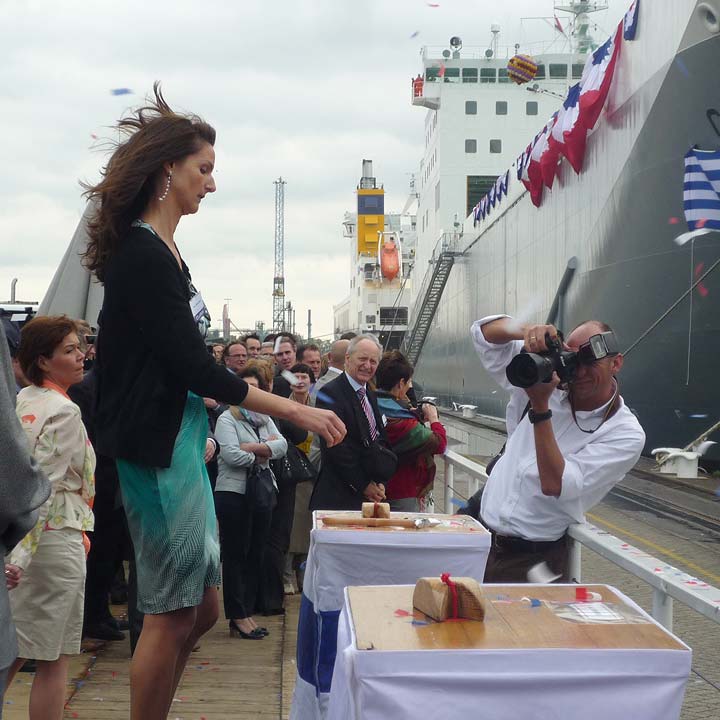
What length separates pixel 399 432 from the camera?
5.95 metres

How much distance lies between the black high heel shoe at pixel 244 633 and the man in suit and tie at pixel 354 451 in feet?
2.59

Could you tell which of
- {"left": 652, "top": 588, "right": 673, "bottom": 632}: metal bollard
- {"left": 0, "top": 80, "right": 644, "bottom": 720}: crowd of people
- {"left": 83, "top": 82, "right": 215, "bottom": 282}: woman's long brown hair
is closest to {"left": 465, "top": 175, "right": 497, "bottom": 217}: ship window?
{"left": 0, "top": 80, "right": 644, "bottom": 720}: crowd of people

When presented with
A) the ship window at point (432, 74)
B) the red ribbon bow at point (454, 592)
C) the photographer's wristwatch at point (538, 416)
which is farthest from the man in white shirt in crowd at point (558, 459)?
the ship window at point (432, 74)

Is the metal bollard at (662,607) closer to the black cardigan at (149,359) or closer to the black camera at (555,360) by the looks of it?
the black camera at (555,360)

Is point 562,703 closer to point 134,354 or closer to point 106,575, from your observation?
point 134,354

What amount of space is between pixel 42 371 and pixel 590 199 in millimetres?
17444

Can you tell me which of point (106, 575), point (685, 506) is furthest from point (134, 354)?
point (685, 506)

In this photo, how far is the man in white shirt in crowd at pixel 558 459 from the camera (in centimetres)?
296

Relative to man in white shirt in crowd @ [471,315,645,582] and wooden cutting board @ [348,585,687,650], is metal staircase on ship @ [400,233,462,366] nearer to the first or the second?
man in white shirt in crowd @ [471,315,645,582]

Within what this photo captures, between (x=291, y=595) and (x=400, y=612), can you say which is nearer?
(x=400, y=612)

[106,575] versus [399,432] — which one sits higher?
[399,432]

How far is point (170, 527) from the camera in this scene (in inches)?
97.5

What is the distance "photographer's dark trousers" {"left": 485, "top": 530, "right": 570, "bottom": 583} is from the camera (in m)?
3.21

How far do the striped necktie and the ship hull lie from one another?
7.58 m
